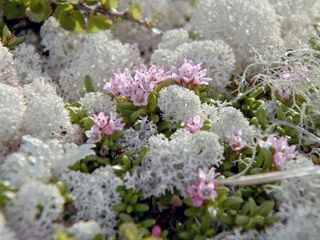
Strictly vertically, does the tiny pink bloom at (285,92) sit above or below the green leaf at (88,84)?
above

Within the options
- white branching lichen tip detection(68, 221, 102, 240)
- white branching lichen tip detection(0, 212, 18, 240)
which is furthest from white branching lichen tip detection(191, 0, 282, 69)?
white branching lichen tip detection(0, 212, 18, 240)

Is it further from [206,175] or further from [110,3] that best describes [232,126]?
[110,3]

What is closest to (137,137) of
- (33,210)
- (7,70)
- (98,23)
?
(33,210)

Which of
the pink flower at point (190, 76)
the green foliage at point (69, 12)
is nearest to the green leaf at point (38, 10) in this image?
the green foliage at point (69, 12)

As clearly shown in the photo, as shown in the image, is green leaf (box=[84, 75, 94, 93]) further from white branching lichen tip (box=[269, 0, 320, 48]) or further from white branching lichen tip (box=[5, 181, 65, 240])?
white branching lichen tip (box=[269, 0, 320, 48])

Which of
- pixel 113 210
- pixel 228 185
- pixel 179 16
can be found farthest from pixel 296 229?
pixel 179 16

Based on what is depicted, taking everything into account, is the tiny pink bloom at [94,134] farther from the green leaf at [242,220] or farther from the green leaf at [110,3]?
the green leaf at [110,3]
